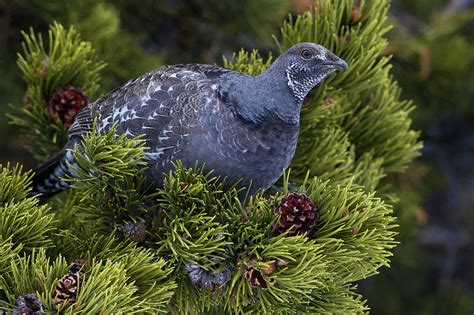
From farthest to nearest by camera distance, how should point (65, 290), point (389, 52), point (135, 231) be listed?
point (389, 52) < point (135, 231) < point (65, 290)

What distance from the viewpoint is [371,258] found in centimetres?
141

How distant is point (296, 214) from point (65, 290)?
1.62 ft

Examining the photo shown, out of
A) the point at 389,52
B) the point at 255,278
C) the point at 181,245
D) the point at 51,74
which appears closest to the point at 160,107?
the point at 51,74

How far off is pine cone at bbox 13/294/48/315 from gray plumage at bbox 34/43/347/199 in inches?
19.7

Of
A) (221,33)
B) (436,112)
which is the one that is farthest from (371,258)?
(436,112)

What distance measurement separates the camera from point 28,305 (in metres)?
1.25

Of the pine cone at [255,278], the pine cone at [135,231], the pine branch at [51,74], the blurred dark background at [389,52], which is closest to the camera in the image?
the pine cone at [255,278]

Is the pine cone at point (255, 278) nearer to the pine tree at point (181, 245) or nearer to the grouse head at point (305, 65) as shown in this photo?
the pine tree at point (181, 245)

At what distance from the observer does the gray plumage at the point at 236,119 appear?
166 cm

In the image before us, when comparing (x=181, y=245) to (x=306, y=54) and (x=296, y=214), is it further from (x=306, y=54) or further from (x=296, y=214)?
(x=306, y=54)

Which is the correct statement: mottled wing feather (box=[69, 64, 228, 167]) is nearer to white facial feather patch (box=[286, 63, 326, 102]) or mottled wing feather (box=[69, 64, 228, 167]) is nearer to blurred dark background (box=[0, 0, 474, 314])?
white facial feather patch (box=[286, 63, 326, 102])

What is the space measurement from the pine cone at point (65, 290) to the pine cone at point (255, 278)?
353mm

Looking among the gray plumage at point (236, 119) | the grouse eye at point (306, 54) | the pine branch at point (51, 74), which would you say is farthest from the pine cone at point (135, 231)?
the grouse eye at point (306, 54)

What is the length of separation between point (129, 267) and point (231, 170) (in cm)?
42
